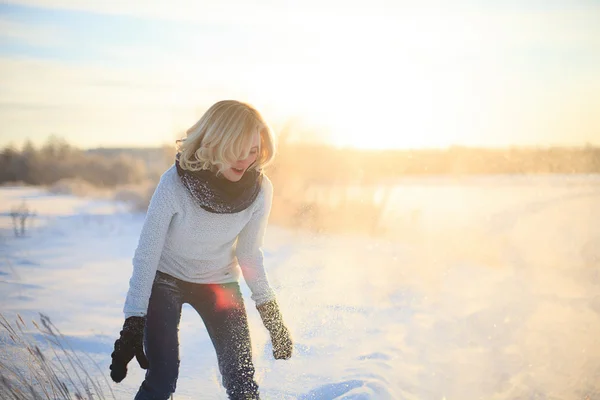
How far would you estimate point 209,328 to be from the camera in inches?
101

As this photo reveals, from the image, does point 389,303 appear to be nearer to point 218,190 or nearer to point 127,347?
point 218,190

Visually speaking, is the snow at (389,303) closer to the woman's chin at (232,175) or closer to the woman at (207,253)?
the woman at (207,253)

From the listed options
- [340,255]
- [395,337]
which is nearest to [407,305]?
[395,337]

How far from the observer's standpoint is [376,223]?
10344 mm

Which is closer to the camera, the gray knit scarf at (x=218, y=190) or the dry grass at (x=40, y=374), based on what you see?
the gray knit scarf at (x=218, y=190)

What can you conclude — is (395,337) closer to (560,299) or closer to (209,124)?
(560,299)

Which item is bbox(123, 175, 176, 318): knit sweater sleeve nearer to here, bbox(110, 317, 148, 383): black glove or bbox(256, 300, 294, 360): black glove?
bbox(110, 317, 148, 383): black glove

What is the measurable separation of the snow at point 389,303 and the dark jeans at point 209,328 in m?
1.02

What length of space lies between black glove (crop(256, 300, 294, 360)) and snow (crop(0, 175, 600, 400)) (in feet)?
2.66

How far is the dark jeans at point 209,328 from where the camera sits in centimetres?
230

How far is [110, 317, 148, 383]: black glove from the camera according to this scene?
2209 millimetres

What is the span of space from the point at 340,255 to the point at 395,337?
3499mm

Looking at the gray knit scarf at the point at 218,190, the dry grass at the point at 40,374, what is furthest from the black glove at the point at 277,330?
the dry grass at the point at 40,374

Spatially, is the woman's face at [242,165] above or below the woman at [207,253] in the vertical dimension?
above
